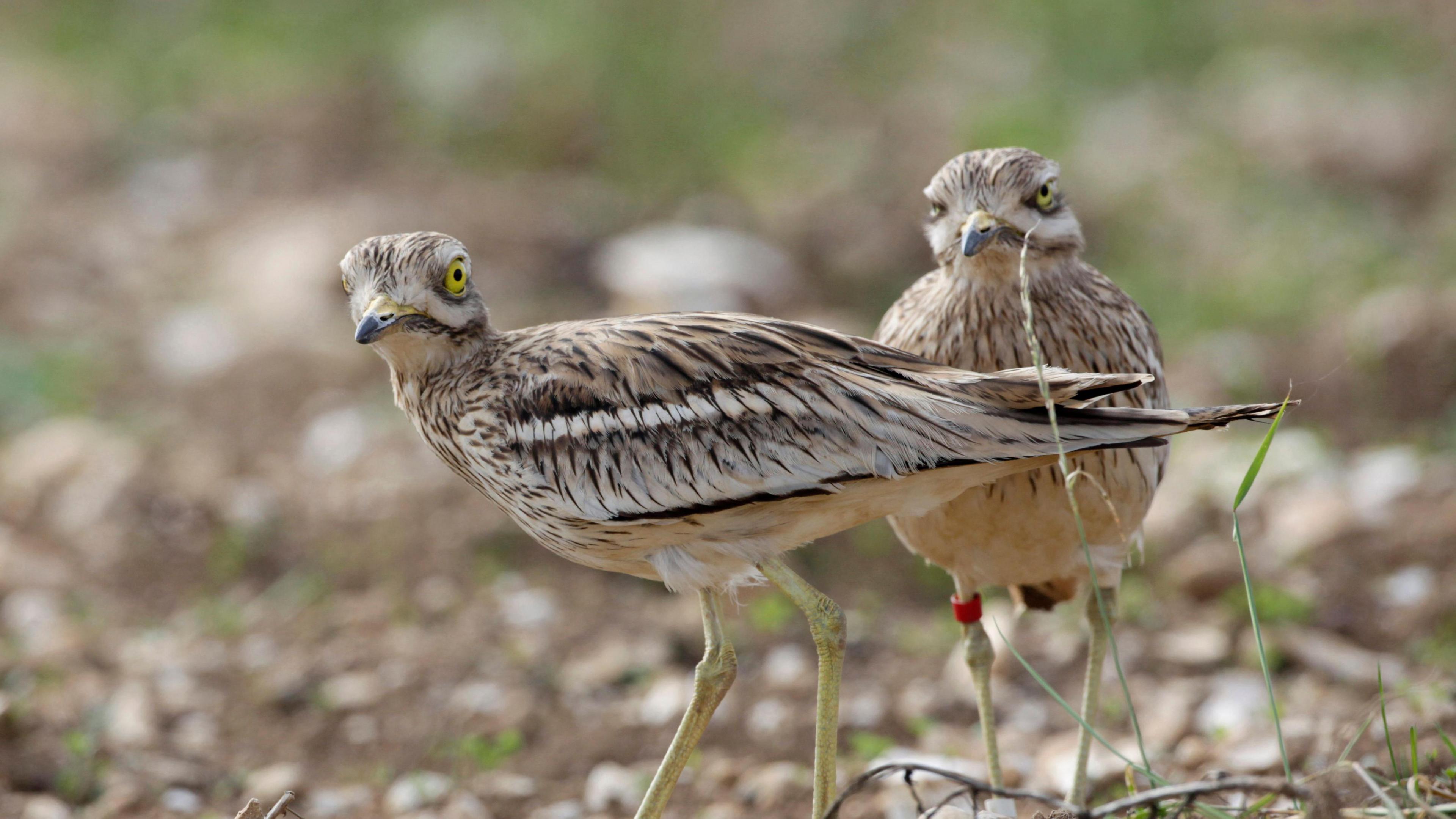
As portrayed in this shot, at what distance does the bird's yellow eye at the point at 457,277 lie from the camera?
3.21m

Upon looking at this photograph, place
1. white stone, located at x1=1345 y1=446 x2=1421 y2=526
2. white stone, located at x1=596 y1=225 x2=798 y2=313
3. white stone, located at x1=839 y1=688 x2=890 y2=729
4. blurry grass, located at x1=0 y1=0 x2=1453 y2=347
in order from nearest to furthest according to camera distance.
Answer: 1. white stone, located at x1=839 y1=688 x2=890 y2=729
2. white stone, located at x1=1345 y1=446 x2=1421 y2=526
3. white stone, located at x1=596 y1=225 x2=798 y2=313
4. blurry grass, located at x1=0 y1=0 x2=1453 y2=347

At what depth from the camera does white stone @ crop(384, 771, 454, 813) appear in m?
3.73

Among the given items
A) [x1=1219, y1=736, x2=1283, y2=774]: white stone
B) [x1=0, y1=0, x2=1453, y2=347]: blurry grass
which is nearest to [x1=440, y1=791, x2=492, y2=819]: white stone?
[x1=1219, y1=736, x2=1283, y2=774]: white stone

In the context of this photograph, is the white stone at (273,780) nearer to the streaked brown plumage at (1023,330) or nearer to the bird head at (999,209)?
the streaked brown plumage at (1023,330)

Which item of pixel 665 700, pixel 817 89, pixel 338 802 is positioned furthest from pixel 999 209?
pixel 817 89

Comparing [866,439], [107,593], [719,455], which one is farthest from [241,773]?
[866,439]

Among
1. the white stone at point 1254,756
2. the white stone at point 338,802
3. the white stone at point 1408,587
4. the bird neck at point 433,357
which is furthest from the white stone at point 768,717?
the white stone at point 1408,587

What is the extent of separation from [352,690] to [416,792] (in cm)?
72

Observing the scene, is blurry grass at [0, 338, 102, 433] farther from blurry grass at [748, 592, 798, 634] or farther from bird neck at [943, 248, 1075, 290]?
bird neck at [943, 248, 1075, 290]

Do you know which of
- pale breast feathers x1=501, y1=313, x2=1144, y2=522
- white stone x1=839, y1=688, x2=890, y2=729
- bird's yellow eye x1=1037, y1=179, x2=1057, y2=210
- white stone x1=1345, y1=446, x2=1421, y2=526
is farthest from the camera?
white stone x1=1345, y1=446, x2=1421, y2=526

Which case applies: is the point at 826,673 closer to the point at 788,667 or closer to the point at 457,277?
the point at 457,277

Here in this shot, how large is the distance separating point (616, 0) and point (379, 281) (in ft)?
21.9

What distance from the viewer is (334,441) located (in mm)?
5895

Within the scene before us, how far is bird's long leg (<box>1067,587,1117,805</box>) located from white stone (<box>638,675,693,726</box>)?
121 centimetres
